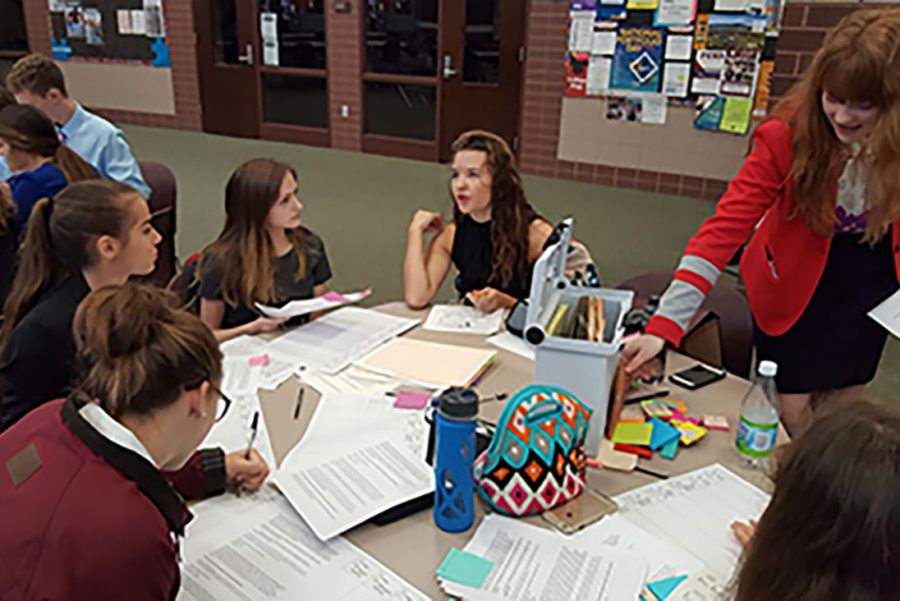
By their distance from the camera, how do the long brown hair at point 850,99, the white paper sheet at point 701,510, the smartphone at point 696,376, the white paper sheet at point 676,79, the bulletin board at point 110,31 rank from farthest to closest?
the bulletin board at point 110,31 < the white paper sheet at point 676,79 < the smartphone at point 696,376 < the long brown hair at point 850,99 < the white paper sheet at point 701,510

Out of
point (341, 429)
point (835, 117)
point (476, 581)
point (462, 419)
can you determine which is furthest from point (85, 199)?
point (835, 117)

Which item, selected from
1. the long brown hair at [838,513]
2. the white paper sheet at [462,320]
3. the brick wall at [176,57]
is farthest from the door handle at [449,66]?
the long brown hair at [838,513]

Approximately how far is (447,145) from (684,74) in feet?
7.11

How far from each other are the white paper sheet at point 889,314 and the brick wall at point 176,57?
7455mm

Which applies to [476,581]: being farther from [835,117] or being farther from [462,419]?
[835,117]

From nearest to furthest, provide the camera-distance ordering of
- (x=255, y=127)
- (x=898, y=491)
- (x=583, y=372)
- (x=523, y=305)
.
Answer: (x=898, y=491)
(x=583, y=372)
(x=523, y=305)
(x=255, y=127)

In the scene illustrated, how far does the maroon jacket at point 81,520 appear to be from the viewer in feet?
3.06

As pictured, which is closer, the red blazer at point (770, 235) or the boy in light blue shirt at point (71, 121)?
the red blazer at point (770, 235)

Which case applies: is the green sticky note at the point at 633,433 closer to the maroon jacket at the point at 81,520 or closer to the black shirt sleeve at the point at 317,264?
the maroon jacket at the point at 81,520

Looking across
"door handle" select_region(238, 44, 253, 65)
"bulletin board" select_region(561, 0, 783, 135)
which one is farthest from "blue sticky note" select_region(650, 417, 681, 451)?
"door handle" select_region(238, 44, 253, 65)

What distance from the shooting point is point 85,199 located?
1816 millimetres

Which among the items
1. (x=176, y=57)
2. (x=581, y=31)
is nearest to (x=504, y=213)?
(x=581, y=31)

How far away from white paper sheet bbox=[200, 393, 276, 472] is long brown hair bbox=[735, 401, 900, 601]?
878 mm

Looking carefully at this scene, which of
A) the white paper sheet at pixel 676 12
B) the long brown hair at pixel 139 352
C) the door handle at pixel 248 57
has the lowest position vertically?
the long brown hair at pixel 139 352
